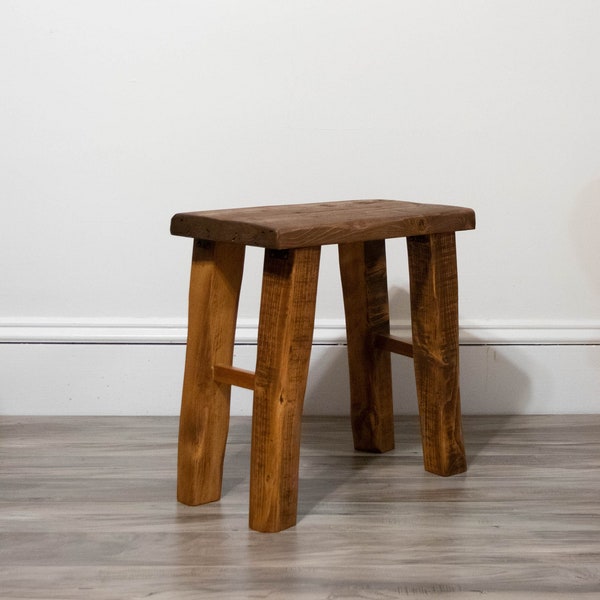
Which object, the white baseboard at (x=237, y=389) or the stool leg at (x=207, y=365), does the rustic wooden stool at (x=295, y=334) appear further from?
the white baseboard at (x=237, y=389)

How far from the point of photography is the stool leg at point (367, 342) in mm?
1743

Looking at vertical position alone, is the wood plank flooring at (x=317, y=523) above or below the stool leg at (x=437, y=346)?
below

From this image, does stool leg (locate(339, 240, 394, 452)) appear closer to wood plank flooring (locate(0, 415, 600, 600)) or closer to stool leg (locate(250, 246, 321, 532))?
wood plank flooring (locate(0, 415, 600, 600))

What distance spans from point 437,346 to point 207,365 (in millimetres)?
398

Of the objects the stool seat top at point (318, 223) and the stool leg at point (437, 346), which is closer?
the stool seat top at point (318, 223)

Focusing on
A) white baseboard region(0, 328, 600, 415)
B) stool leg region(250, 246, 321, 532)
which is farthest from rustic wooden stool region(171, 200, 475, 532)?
white baseboard region(0, 328, 600, 415)

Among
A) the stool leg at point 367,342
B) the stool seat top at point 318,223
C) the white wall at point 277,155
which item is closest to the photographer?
the stool seat top at point 318,223

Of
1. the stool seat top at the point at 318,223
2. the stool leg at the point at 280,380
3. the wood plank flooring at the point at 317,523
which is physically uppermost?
the stool seat top at the point at 318,223

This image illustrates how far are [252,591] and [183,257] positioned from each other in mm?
1005

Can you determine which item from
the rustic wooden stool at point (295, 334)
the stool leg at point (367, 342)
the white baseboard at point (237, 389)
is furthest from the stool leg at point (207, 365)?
the white baseboard at point (237, 389)

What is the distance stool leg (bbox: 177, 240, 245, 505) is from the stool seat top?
0.16 feet

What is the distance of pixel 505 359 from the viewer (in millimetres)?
2123

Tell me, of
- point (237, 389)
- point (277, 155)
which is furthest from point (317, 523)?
point (277, 155)

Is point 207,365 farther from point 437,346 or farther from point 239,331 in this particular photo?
point 239,331
